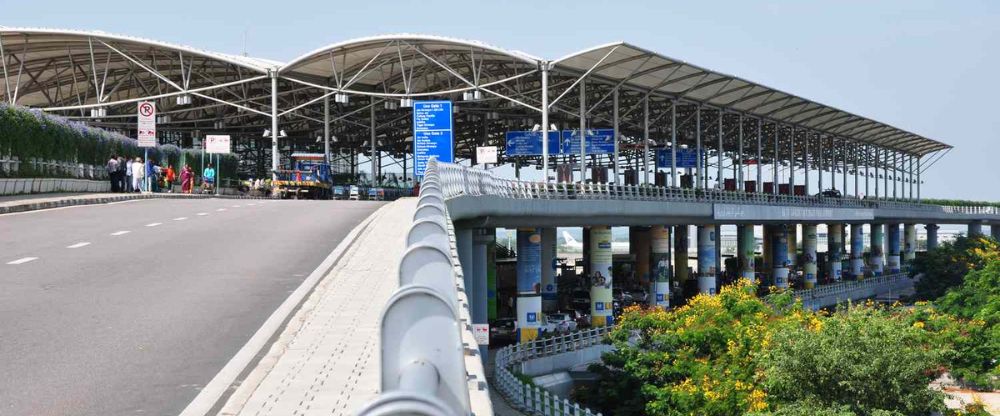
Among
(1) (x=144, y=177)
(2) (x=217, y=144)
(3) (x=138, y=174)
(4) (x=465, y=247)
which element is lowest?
(4) (x=465, y=247)

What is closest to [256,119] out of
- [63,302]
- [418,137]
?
[418,137]

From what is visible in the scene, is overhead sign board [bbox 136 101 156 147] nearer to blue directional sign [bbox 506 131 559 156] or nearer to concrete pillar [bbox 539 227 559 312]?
concrete pillar [bbox 539 227 559 312]

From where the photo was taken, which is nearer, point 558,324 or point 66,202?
point 66,202

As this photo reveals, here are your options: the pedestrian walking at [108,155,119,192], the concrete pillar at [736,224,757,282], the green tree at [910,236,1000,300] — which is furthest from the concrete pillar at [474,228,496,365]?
the green tree at [910,236,1000,300]

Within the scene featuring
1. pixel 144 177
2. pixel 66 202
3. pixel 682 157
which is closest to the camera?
pixel 66 202

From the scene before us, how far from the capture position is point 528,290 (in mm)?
46969

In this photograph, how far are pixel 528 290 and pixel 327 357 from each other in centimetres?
3712

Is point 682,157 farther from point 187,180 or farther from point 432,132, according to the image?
point 432,132

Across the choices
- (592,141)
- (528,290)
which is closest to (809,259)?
(592,141)

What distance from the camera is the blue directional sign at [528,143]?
60938 millimetres

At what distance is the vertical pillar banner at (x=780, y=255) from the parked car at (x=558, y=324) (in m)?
29.2

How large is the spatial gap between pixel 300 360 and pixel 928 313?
40.9 m

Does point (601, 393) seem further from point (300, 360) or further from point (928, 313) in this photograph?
point (300, 360)

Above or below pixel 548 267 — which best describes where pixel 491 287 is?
below
